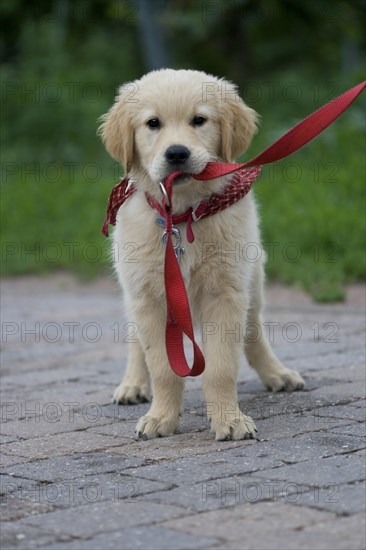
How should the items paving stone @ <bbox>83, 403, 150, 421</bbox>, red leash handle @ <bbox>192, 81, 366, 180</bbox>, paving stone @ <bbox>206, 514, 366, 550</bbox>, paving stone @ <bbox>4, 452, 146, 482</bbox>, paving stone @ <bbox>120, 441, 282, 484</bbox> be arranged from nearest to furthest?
1. paving stone @ <bbox>206, 514, 366, 550</bbox>
2. paving stone @ <bbox>120, 441, 282, 484</bbox>
3. paving stone @ <bbox>4, 452, 146, 482</bbox>
4. red leash handle @ <bbox>192, 81, 366, 180</bbox>
5. paving stone @ <bbox>83, 403, 150, 421</bbox>

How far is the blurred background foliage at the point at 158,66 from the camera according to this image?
9234 mm

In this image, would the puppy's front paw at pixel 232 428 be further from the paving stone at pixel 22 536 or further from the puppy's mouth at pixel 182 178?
the paving stone at pixel 22 536

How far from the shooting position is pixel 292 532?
276cm

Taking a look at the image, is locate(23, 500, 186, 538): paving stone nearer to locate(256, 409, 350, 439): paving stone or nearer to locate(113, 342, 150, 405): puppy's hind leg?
locate(256, 409, 350, 439): paving stone

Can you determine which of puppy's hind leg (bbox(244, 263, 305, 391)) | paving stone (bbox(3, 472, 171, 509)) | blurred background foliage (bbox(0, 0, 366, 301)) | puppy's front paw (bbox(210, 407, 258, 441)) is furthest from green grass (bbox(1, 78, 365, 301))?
paving stone (bbox(3, 472, 171, 509))

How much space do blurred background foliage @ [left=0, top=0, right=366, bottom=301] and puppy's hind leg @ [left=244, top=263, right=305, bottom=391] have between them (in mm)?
2897

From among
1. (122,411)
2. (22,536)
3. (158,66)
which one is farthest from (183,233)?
(158,66)

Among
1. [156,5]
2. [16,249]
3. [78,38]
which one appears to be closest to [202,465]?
[16,249]

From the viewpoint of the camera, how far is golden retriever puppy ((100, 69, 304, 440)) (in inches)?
161

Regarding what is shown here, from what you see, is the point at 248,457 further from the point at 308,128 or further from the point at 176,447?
the point at 308,128

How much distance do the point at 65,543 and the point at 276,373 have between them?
228cm

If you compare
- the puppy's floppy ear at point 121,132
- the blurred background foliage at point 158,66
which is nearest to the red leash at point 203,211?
the puppy's floppy ear at point 121,132

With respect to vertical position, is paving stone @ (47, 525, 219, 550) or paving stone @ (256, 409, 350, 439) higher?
paving stone @ (256, 409, 350, 439)

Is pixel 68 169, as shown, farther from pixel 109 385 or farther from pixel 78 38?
pixel 109 385
